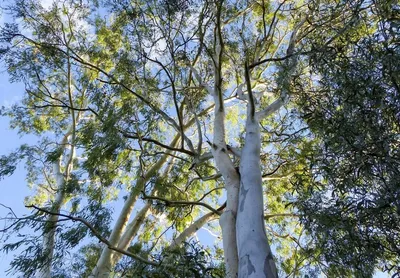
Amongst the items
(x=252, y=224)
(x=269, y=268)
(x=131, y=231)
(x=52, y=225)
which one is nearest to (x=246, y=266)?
(x=269, y=268)

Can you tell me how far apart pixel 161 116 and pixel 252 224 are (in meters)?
2.87

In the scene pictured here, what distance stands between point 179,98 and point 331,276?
3.26 m

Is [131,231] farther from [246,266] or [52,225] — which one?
[246,266]

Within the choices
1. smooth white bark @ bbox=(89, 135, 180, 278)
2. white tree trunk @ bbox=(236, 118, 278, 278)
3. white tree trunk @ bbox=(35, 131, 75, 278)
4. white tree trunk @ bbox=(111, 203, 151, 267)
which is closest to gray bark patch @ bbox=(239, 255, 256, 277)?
white tree trunk @ bbox=(236, 118, 278, 278)

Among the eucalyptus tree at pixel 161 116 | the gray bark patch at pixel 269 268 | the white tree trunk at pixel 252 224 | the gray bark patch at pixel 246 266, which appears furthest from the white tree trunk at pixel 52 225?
the gray bark patch at pixel 269 268

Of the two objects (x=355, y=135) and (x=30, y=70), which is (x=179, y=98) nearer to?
(x=30, y=70)

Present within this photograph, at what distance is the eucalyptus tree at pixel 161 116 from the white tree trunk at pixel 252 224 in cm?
12

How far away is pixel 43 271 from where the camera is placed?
15.1 ft

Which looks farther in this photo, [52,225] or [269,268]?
[52,225]

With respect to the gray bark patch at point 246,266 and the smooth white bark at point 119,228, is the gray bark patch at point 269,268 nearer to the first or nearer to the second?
the gray bark patch at point 246,266

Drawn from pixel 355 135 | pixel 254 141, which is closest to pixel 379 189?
pixel 355 135

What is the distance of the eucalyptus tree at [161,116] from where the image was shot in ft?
13.7

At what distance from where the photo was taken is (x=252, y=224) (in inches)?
97.8

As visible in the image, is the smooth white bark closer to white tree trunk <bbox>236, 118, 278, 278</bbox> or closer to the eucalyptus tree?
the eucalyptus tree
